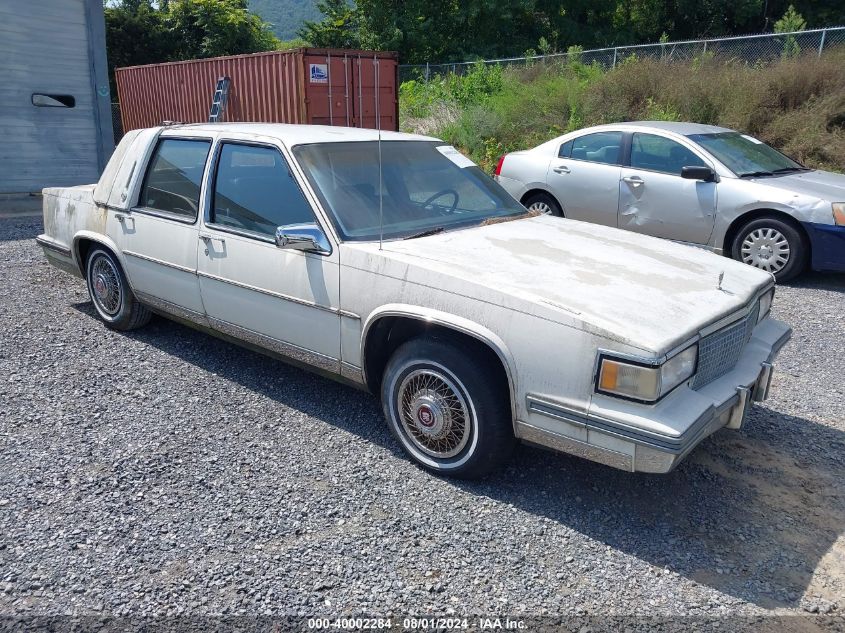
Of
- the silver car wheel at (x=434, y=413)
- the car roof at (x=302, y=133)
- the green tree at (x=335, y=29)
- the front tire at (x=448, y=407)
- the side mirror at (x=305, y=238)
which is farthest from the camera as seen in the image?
the green tree at (x=335, y=29)

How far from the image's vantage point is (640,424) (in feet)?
9.36

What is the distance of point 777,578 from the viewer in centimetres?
290

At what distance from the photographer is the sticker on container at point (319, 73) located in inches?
484

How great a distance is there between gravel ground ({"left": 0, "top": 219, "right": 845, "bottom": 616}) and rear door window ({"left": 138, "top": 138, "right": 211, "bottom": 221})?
1157 millimetres

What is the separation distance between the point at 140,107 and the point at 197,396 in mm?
14504

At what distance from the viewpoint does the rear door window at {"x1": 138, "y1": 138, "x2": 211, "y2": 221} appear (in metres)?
4.62

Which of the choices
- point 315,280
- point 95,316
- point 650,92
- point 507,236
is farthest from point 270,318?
point 650,92

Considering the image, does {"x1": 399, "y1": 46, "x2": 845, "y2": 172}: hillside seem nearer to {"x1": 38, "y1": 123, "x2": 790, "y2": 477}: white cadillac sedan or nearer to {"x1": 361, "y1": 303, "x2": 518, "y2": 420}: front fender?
{"x1": 38, "y1": 123, "x2": 790, "y2": 477}: white cadillac sedan

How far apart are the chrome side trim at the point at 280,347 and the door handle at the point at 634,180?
5092mm

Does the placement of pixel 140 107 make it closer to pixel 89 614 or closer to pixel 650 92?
pixel 650 92

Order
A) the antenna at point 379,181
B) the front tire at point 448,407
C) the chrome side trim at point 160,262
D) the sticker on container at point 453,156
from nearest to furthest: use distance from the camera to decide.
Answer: the front tire at point 448,407
the antenna at point 379,181
the chrome side trim at point 160,262
the sticker on container at point 453,156

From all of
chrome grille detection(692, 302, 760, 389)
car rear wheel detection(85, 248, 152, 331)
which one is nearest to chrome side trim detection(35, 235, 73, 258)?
car rear wheel detection(85, 248, 152, 331)

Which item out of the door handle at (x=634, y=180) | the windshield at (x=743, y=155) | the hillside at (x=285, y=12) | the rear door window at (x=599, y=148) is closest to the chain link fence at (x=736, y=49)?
the windshield at (x=743, y=155)

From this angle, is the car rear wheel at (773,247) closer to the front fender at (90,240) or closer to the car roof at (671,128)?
the car roof at (671,128)
